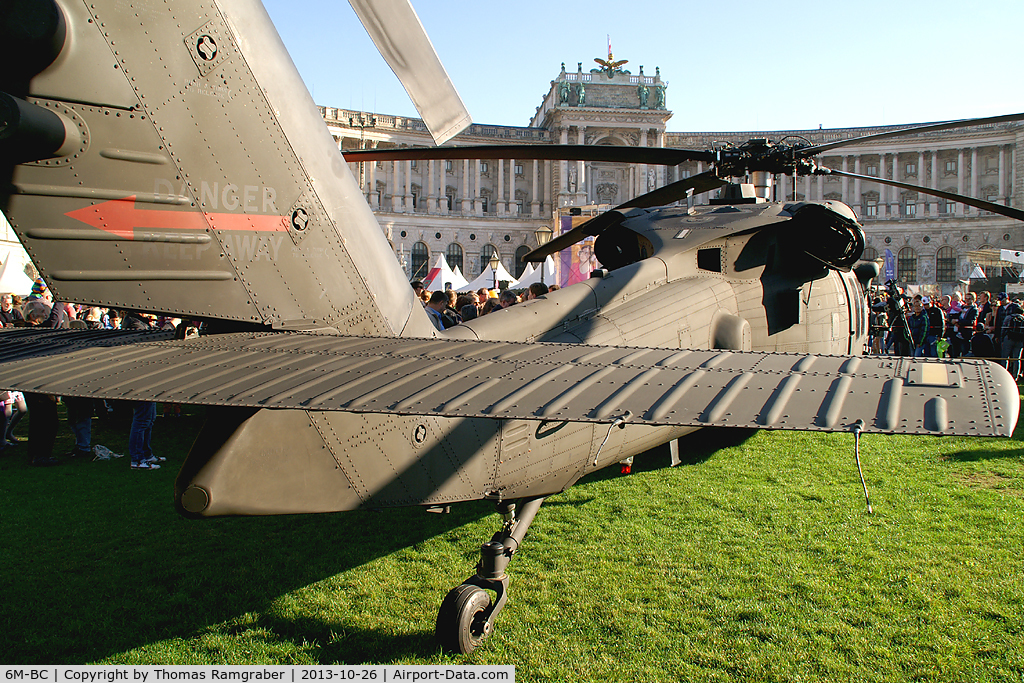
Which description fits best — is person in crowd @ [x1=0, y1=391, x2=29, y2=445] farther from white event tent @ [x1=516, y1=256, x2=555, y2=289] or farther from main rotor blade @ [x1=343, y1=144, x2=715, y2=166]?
white event tent @ [x1=516, y1=256, x2=555, y2=289]

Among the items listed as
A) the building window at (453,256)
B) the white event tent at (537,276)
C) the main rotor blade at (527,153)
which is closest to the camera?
the main rotor blade at (527,153)

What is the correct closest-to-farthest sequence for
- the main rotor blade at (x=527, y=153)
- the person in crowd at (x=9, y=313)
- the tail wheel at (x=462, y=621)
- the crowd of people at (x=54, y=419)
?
the tail wheel at (x=462, y=621) → the main rotor blade at (x=527, y=153) → the crowd of people at (x=54, y=419) → the person in crowd at (x=9, y=313)

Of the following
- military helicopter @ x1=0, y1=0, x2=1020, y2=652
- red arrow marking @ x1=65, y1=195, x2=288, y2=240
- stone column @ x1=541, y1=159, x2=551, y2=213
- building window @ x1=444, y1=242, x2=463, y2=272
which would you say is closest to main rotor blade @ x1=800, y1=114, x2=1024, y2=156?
military helicopter @ x1=0, y1=0, x2=1020, y2=652

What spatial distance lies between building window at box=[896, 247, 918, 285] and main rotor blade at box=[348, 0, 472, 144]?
7263 centimetres

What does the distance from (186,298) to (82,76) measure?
0.94 meters

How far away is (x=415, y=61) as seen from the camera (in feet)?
10.5

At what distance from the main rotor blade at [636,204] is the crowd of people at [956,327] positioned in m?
9.30

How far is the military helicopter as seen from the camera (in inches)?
88.0

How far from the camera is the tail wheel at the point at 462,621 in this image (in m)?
3.78

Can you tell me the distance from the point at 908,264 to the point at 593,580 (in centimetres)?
7217

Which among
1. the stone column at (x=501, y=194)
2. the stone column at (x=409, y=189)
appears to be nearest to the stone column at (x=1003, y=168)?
the stone column at (x=501, y=194)

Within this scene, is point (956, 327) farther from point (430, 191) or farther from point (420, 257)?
point (430, 191)

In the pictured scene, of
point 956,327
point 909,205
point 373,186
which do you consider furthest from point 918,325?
point 909,205

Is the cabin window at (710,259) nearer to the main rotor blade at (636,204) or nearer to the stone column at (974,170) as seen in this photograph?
the main rotor blade at (636,204)
